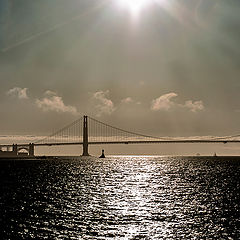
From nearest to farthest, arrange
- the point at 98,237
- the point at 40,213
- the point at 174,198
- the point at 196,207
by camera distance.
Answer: the point at 98,237, the point at 40,213, the point at 196,207, the point at 174,198

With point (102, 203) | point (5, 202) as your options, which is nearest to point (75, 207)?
point (102, 203)

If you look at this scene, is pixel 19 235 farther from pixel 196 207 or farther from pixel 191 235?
pixel 196 207

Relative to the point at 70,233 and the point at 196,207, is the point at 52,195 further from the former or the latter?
the point at 70,233

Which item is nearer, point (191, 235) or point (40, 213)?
point (191, 235)

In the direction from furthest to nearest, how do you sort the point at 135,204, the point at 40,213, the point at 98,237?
the point at 135,204, the point at 40,213, the point at 98,237

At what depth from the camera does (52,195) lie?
194 ft

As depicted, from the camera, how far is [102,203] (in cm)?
5053

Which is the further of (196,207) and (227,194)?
(227,194)

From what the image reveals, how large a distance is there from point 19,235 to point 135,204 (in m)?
20.7

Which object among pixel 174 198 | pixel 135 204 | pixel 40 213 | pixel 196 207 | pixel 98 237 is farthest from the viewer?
pixel 174 198

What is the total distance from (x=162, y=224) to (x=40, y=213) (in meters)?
13.8

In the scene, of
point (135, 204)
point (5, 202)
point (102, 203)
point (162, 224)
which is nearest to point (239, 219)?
point (162, 224)

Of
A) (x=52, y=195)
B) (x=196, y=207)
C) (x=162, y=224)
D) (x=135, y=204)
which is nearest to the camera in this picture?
(x=162, y=224)

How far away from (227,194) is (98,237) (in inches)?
1315
